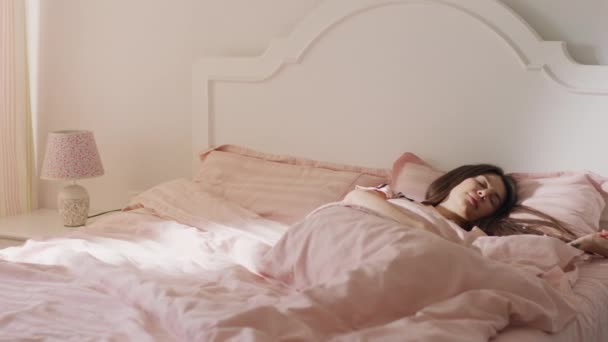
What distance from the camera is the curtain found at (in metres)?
3.30

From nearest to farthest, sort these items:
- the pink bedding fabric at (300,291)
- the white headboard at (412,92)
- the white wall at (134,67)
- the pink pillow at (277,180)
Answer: the pink bedding fabric at (300,291) < the white headboard at (412,92) < the pink pillow at (277,180) < the white wall at (134,67)

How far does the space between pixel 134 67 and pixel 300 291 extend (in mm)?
1815

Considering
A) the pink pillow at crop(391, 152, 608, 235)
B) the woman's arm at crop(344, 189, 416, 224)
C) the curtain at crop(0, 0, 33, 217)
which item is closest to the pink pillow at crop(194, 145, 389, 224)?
the pink pillow at crop(391, 152, 608, 235)

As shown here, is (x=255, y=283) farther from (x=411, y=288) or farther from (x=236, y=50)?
(x=236, y=50)

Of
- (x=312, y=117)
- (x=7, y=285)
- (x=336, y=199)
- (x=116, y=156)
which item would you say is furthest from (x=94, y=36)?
(x=7, y=285)

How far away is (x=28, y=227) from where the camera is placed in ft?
10.2

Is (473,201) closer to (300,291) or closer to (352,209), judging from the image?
(352,209)

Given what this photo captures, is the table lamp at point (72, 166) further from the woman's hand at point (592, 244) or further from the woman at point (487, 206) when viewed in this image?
the woman's hand at point (592, 244)

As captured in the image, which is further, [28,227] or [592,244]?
[28,227]

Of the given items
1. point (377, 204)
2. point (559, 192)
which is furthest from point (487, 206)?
point (377, 204)

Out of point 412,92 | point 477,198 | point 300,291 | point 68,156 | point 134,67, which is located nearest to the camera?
point 300,291

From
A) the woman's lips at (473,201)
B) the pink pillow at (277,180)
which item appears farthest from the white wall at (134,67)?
the woman's lips at (473,201)

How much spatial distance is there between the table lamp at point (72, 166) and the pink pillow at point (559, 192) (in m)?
1.21

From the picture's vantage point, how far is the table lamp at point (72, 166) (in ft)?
9.96
